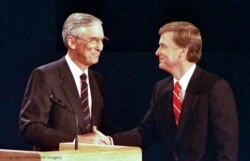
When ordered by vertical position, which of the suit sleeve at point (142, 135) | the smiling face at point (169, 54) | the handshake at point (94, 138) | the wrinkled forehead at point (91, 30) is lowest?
the suit sleeve at point (142, 135)

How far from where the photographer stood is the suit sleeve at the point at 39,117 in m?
3.47

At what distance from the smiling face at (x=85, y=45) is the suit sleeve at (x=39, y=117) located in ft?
0.75

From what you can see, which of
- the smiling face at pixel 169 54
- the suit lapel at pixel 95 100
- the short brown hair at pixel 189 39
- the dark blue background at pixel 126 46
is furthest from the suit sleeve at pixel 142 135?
the dark blue background at pixel 126 46

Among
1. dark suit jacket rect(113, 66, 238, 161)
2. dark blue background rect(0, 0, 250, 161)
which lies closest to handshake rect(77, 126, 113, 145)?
dark suit jacket rect(113, 66, 238, 161)

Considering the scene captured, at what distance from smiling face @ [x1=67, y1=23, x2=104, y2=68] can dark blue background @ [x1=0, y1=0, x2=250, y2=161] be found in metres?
0.85

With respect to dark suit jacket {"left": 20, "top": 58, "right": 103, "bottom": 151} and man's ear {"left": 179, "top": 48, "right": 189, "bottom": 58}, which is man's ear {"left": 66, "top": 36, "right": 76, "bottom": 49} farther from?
man's ear {"left": 179, "top": 48, "right": 189, "bottom": 58}

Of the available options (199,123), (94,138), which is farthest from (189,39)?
(94,138)

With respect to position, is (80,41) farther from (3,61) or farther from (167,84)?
(3,61)

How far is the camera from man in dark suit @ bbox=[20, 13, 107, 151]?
11.5 feet

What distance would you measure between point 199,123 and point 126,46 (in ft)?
3.83

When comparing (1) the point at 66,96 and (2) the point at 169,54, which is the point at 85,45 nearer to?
(1) the point at 66,96

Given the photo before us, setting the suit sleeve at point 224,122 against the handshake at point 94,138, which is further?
the suit sleeve at point 224,122

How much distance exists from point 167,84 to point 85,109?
0.53 metres

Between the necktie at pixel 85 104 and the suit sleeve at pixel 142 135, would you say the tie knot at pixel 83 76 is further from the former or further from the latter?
the suit sleeve at pixel 142 135
